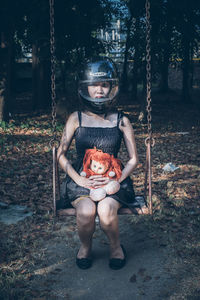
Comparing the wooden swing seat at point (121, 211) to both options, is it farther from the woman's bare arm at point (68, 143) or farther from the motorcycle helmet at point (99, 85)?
the motorcycle helmet at point (99, 85)

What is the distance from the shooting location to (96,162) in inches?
121

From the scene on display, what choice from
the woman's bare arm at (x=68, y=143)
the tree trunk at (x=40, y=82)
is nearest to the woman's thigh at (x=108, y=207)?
the woman's bare arm at (x=68, y=143)

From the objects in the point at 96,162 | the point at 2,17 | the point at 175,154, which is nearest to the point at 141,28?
the point at 2,17

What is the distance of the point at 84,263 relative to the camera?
3.24 metres

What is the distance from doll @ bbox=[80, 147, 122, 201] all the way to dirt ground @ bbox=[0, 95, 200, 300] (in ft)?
1.55

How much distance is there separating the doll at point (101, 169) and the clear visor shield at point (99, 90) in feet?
1.41

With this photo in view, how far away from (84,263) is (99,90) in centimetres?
146

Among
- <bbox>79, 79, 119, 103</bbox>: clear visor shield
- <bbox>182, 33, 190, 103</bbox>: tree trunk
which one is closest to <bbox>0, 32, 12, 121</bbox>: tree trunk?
<bbox>182, 33, 190, 103</bbox>: tree trunk

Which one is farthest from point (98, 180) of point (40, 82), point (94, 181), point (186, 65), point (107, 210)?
point (186, 65)

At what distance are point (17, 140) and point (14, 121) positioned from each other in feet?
6.91

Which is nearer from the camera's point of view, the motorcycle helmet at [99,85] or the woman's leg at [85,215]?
the woman's leg at [85,215]

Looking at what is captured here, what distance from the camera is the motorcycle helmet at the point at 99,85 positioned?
3109mm

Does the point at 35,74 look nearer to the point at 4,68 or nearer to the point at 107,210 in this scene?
the point at 4,68

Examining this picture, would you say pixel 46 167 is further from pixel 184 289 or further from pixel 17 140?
pixel 184 289
